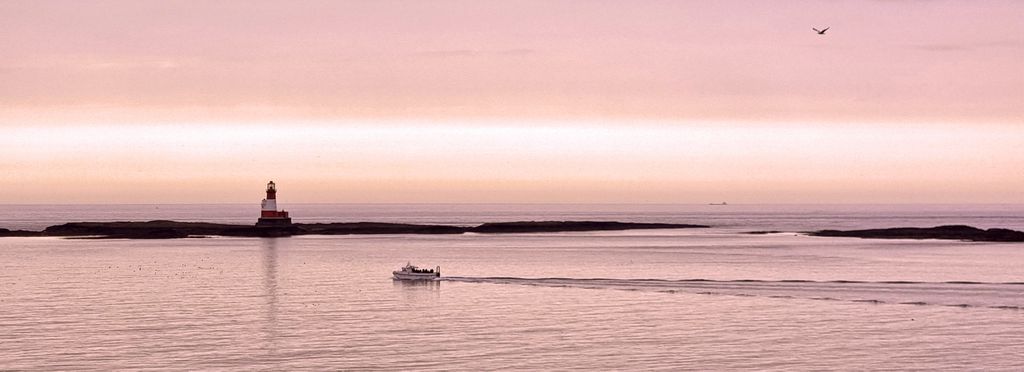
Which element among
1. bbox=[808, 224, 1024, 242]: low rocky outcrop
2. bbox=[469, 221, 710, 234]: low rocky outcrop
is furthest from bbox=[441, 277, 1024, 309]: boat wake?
bbox=[469, 221, 710, 234]: low rocky outcrop

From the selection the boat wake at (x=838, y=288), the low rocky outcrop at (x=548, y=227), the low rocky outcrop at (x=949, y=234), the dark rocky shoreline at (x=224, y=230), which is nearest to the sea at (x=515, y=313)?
the boat wake at (x=838, y=288)

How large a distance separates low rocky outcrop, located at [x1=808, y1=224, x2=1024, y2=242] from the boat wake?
66627 mm

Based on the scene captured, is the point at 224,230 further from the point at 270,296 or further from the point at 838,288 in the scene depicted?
the point at 838,288

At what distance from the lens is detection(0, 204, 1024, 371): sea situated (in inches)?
1547

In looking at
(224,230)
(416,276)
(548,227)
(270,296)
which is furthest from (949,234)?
(270,296)

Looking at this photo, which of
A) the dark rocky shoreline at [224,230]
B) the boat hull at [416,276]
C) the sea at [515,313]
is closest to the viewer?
the sea at [515,313]

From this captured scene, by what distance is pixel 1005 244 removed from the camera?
397 ft

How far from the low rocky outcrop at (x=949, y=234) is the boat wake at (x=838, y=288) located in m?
66.6

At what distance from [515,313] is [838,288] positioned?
2332cm

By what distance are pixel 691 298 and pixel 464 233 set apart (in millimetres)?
108257

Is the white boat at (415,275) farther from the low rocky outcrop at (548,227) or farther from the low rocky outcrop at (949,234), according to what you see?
the low rocky outcrop at (548,227)

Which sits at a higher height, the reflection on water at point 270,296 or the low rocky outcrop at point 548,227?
the low rocky outcrop at point 548,227

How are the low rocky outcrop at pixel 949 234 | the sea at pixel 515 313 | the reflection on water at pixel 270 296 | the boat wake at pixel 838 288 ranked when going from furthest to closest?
the low rocky outcrop at pixel 949 234
the boat wake at pixel 838 288
the reflection on water at pixel 270 296
the sea at pixel 515 313

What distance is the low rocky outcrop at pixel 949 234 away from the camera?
131 meters
